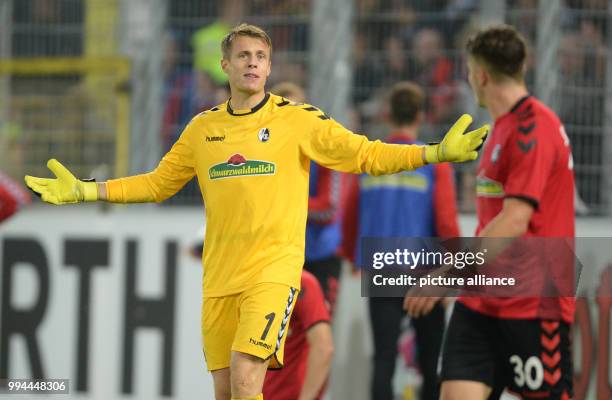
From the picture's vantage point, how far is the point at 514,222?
4879 millimetres

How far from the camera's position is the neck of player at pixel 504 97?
17.2 ft

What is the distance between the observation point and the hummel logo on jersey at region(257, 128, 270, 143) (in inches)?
208

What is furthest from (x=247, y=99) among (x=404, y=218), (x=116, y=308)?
(x=116, y=308)

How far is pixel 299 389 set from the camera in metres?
6.11

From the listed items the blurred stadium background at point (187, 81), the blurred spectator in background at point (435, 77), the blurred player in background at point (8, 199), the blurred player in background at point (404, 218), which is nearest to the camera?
the blurred player in background at point (404, 218)

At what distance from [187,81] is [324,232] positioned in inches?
94.7

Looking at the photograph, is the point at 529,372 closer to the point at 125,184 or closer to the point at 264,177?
the point at 264,177

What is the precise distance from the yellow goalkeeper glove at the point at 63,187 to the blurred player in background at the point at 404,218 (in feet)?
7.54

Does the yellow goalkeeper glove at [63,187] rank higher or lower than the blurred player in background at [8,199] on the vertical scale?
higher

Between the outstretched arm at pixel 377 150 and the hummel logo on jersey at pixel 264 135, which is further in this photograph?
the hummel logo on jersey at pixel 264 135

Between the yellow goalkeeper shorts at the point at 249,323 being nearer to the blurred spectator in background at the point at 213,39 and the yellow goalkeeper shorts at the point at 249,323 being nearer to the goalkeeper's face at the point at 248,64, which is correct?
the goalkeeper's face at the point at 248,64

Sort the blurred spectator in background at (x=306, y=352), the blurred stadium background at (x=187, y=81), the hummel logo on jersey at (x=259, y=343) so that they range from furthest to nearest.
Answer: the blurred stadium background at (x=187, y=81), the blurred spectator in background at (x=306, y=352), the hummel logo on jersey at (x=259, y=343)

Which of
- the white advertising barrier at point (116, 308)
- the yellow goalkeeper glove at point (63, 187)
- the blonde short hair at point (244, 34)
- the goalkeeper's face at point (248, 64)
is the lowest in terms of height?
the white advertising barrier at point (116, 308)

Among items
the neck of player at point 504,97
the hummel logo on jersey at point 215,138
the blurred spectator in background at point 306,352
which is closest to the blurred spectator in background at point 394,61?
the blurred spectator in background at point 306,352
